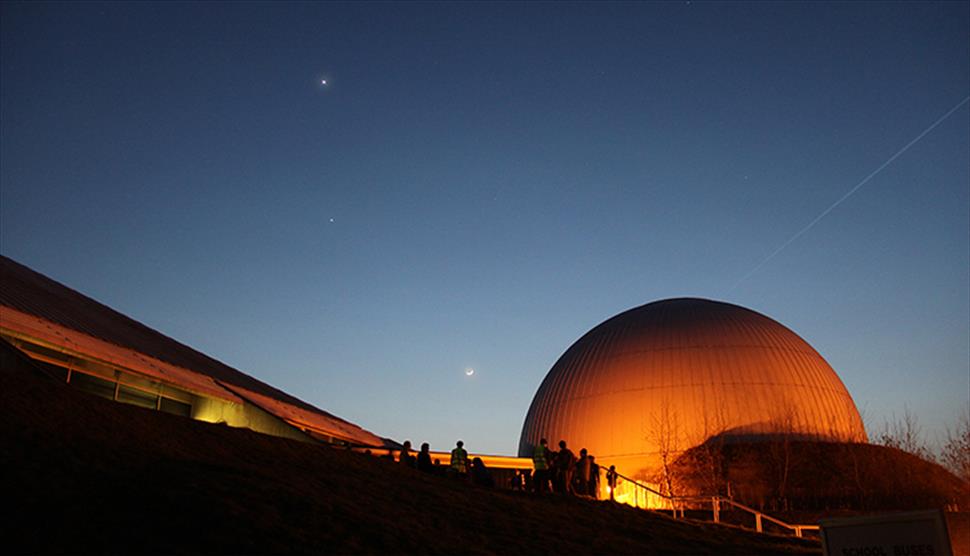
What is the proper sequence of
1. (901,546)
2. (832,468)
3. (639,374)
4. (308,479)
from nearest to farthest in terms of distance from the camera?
1. (901,546)
2. (308,479)
3. (832,468)
4. (639,374)

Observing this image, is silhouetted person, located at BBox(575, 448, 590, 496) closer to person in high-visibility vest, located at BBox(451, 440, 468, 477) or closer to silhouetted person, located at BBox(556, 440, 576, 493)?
silhouetted person, located at BBox(556, 440, 576, 493)

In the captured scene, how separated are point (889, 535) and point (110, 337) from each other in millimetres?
20718

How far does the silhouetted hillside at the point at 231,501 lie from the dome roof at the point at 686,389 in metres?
22.0

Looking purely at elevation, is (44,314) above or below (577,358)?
below

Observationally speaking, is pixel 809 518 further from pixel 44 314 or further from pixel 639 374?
pixel 44 314

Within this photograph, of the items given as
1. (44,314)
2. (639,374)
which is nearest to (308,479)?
(44,314)

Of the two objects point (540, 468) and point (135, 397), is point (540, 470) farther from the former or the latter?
point (135, 397)

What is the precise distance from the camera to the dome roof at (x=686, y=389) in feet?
124

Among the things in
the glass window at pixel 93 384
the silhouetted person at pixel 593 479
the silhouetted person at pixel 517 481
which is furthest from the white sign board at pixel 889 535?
the glass window at pixel 93 384

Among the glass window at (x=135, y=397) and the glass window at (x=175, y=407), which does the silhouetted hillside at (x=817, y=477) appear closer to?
the glass window at (x=175, y=407)

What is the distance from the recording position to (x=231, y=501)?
30.7 feet

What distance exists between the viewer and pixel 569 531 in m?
13.2

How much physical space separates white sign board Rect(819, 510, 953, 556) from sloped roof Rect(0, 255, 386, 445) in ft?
52.8

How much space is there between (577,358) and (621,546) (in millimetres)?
32762
